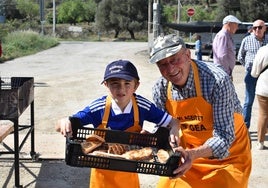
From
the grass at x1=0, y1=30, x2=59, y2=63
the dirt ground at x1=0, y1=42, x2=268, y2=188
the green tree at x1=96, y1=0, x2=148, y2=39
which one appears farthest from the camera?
the green tree at x1=96, y1=0, x2=148, y2=39

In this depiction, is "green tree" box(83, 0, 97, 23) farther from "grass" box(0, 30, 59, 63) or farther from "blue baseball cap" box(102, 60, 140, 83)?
"blue baseball cap" box(102, 60, 140, 83)

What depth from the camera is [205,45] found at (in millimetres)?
23969

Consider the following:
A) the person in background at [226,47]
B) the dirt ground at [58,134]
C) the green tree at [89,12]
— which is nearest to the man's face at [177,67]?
the dirt ground at [58,134]

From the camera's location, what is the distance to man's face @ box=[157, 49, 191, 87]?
267 cm

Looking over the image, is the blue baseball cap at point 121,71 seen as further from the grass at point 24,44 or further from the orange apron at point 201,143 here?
the grass at point 24,44

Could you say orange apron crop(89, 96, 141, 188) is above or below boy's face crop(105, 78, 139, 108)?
below

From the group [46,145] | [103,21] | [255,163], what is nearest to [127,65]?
[255,163]

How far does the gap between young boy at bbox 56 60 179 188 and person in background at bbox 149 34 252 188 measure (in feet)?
0.55

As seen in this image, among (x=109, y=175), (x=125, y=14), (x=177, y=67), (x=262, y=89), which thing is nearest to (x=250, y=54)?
(x=262, y=89)

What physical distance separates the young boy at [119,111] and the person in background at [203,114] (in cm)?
17

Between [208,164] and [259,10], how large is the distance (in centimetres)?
5426

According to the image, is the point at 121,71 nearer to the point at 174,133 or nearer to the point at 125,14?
the point at 174,133

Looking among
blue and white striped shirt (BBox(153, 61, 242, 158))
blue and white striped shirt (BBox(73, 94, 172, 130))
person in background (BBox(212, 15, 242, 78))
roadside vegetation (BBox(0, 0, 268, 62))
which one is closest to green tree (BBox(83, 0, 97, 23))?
roadside vegetation (BBox(0, 0, 268, 62))

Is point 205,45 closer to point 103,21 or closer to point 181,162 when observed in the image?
point 181,162
